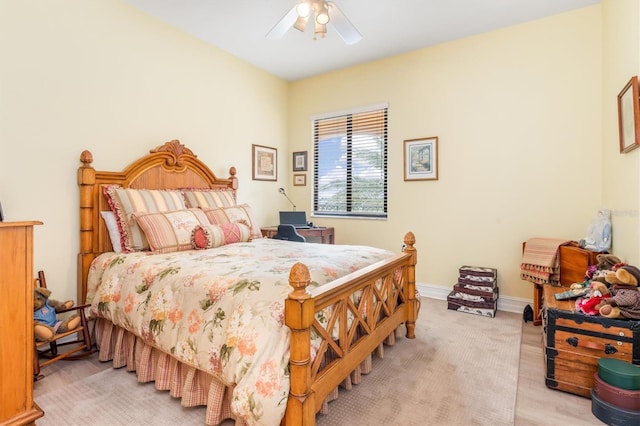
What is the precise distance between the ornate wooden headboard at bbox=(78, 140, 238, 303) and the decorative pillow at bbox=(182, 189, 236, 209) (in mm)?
234

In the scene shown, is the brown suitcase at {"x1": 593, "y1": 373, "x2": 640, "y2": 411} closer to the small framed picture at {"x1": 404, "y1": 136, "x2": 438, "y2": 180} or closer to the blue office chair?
→ the small framed picture at {"x1": 404, "y1": 136, "x2": 438, "y2": 180}

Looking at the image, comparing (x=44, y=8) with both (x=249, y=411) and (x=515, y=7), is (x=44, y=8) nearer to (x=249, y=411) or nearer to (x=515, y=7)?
(x=249, y=411)

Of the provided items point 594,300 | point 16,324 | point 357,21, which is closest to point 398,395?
point 594,300

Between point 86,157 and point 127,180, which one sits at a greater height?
point 86,157

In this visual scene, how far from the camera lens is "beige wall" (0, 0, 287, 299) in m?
2.33

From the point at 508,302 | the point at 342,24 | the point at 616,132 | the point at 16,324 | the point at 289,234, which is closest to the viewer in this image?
the point at 16,324

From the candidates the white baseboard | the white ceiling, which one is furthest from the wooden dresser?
the white baseboard

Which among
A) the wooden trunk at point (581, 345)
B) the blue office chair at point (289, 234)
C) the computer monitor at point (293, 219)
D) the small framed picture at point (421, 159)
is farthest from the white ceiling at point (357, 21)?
the wooden trunk at point (581, 345)

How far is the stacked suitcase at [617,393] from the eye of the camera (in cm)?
156

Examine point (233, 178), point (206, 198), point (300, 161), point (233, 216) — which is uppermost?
point (300, 161)

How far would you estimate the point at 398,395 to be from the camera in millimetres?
1894

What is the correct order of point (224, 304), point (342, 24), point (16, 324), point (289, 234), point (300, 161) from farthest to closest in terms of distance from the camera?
point (300, 161), point (289, 234), point (342, 24), point (224, 304), point (16, 324)

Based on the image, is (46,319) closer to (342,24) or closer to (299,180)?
(342,24)

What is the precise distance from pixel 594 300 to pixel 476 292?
1.39 metres
